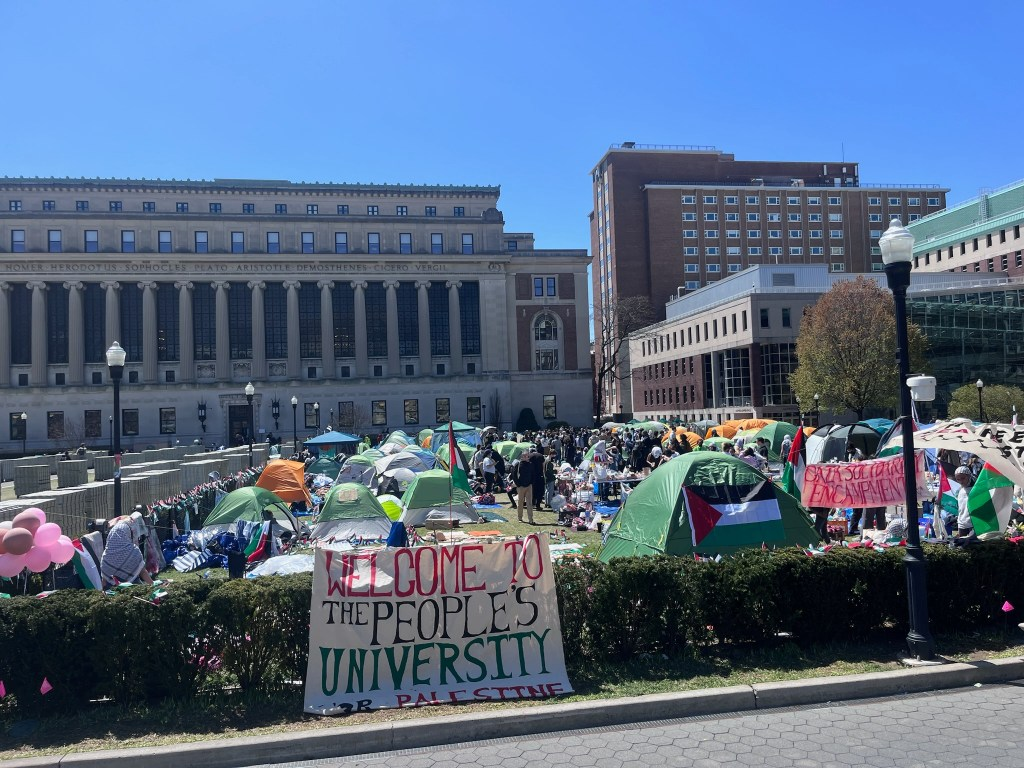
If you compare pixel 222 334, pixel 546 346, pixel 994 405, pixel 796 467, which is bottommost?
pixel 796 467

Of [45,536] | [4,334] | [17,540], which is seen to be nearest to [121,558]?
[45,536]

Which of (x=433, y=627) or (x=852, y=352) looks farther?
(x=852, y=352)

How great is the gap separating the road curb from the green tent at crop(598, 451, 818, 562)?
3661mm

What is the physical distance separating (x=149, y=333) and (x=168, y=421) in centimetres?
846

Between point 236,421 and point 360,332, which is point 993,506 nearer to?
point 360,332

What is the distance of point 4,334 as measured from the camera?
6675 cm

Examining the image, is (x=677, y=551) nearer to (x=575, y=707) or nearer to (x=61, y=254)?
(x=575, y=707)

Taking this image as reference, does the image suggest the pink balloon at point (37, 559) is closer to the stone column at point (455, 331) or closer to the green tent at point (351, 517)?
the green tent at point (351, 517)

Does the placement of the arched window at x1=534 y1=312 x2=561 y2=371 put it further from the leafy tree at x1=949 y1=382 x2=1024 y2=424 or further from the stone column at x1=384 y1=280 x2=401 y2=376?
the leafy tree at x1=949 y1=382 x2=1024 y2=424

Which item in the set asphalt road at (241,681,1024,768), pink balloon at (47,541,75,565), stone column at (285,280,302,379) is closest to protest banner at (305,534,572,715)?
asphalt road at (241,681,1024,768)

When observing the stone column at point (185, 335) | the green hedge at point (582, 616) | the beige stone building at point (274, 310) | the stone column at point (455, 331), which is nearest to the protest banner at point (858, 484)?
the green hedge at point (582, 616)

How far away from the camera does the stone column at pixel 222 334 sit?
6956 cm

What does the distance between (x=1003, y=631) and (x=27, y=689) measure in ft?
34.2

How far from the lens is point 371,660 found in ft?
24.0
